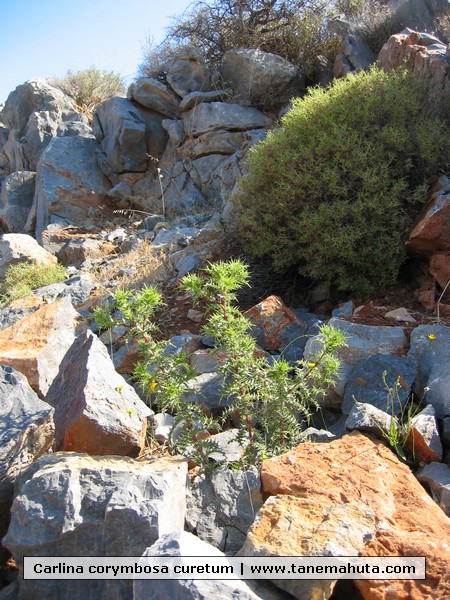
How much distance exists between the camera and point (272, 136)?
5.52 meters

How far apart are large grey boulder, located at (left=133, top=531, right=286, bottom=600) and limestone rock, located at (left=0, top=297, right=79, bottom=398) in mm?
2236

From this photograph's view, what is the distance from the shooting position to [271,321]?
4.41m

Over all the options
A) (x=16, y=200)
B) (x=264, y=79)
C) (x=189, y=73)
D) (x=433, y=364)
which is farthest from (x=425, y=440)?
(x=16, y=200)

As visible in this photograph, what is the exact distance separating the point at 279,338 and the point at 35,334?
70.5 inches

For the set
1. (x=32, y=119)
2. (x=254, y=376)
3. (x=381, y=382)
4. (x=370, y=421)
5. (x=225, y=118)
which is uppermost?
(x=32, y=119)

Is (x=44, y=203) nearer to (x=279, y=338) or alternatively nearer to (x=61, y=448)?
(x=279, y=338)

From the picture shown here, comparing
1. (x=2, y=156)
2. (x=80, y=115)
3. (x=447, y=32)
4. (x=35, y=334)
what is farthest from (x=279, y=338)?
(x=2, y=156)

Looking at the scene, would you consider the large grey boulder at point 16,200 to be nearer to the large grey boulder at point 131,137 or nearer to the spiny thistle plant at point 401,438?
the large grey boulder at point 131,137

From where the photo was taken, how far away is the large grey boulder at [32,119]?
12.2m

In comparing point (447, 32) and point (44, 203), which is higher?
point (447, 32)

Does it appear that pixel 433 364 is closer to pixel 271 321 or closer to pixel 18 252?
pixel 271 321

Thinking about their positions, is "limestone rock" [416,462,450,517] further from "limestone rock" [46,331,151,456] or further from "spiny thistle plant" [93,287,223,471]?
"limestone rock" [46,331,151,456]

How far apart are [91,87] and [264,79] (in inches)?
246

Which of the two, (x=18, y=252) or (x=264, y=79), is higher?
(x=264, y=79)
